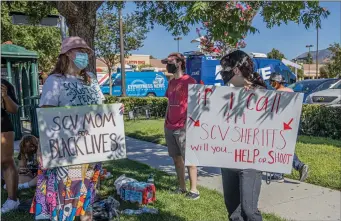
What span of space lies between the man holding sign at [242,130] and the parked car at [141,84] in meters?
24.1

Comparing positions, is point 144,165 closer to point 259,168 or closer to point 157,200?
point 157,200

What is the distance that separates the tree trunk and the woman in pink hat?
2.25 metres

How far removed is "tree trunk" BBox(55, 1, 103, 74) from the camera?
5.43 metres

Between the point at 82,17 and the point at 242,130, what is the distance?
3.51 metres

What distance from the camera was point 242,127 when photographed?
2938 mm

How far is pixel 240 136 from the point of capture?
9.67 ft

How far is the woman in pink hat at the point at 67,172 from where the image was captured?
10.4ft

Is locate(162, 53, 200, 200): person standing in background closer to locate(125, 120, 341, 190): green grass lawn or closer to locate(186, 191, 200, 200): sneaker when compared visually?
locate(186, 191, 200, 200): sneaker

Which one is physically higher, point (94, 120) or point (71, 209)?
point (94, 120)

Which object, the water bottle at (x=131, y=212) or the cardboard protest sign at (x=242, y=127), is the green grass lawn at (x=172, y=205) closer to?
the water bottle at (x=131, y=212)

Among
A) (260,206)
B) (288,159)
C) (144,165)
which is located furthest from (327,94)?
(288,159)

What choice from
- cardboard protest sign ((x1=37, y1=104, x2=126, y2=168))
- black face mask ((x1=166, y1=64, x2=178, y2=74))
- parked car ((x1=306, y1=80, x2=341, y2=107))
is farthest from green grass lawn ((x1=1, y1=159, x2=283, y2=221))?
parked car ((x1=306, y1=80, x2=341, y2=107))

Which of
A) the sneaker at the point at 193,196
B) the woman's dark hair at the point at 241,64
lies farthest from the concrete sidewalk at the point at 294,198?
the woman's dark hair at the point at 241,64

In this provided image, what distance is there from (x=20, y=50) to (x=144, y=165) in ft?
17.7
